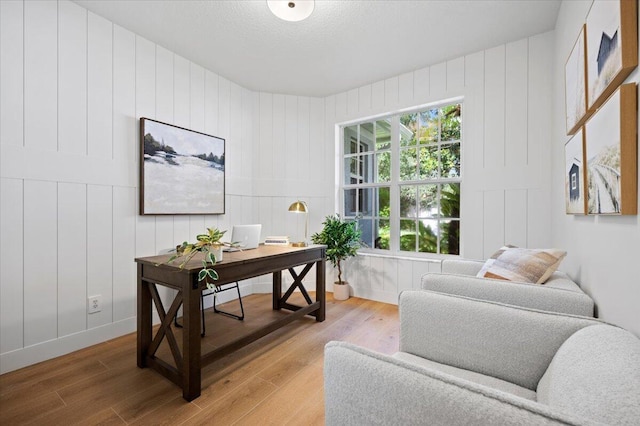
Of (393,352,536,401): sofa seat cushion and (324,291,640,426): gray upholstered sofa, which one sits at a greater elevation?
(324,291,640,426): gray upholstered sofa

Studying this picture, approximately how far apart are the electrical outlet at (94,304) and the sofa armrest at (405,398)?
2509 mm

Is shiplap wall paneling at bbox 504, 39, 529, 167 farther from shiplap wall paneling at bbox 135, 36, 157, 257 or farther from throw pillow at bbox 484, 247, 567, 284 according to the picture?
shiplap wall paneling at bbox 135, 36, 157, 257

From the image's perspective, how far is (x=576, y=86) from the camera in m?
1.67

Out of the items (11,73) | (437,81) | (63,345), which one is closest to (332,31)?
(437,81)

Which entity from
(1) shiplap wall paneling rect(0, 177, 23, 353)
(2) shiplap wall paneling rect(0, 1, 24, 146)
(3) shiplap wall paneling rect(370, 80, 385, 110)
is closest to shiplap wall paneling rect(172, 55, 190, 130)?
(2) shiplap wall paneling rect(0, 1, 24, 146)

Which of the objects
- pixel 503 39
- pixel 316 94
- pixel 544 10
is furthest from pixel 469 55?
pixel 316 94

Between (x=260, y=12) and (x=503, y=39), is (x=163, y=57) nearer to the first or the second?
(x=260, y=12)

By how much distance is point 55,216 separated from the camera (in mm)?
2211

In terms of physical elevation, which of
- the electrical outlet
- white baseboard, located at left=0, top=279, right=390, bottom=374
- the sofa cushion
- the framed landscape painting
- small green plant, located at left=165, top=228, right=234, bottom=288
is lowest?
white baseboard, located at left=0, top=279, right=390, bottom=374

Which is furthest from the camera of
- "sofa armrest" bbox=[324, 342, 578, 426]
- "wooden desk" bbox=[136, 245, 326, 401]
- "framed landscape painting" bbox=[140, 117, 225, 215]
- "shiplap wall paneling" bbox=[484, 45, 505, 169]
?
"shiplap wall paneling" bbox=[484, 45, 505, 169]

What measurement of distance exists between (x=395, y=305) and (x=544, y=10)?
310 centimetres

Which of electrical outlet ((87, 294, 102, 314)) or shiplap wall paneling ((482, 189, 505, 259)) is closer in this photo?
electrical outlet ((87, 294, 102, 314))

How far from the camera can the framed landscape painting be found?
2.75 m

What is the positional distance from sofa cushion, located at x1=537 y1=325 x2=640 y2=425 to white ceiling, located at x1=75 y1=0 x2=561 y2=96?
250 cm
